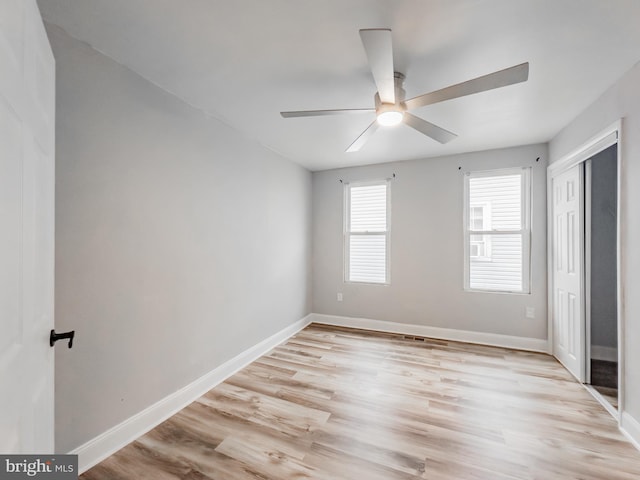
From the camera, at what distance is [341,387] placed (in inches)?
101

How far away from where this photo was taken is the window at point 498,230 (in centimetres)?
348

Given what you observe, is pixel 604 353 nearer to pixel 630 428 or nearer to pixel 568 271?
pixel 568 271

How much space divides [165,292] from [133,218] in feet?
1.94

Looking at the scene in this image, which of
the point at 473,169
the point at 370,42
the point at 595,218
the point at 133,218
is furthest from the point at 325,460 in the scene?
the point at 595,218

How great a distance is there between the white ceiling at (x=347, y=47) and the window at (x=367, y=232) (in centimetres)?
172

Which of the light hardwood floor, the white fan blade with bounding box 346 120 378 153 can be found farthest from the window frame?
the white fan blade with bounding box 346 120 378 153

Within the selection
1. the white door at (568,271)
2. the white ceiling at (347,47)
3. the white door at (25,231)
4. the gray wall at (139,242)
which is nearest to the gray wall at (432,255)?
the white door at (568,271)

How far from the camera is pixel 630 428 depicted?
189 centimetres

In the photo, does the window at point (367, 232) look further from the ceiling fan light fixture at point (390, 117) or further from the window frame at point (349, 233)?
the ceiling fan light fixture at point (390, 117)

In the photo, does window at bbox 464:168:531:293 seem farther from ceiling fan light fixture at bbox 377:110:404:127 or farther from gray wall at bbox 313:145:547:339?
ceiling fan light fixture at bbox 377:110:404:127

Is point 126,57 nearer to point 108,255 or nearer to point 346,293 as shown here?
point 108,255

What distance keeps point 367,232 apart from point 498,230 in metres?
1.70
